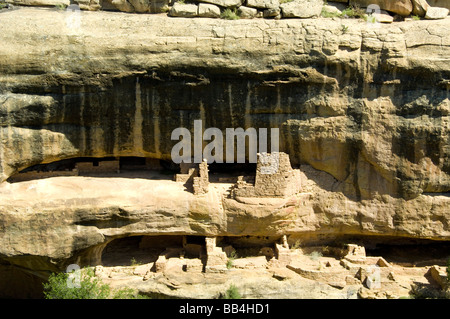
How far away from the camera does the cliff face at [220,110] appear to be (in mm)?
11383

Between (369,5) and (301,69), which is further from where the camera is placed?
(369,5)

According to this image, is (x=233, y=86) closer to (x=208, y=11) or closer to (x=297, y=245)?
(x=208, y=11)

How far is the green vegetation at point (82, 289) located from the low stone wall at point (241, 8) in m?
5.97

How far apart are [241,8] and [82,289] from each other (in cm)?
703

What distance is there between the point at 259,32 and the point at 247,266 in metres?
5.17

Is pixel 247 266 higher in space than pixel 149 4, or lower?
lower

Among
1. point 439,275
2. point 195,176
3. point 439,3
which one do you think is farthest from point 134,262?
point 439,3

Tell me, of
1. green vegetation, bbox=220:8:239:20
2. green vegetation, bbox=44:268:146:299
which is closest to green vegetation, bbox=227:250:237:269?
green vegetation, bbox=44:268:146:299

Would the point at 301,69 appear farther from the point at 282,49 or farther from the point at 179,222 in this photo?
the point at 179,222

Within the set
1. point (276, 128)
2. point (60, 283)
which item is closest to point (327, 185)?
point (276, 128)

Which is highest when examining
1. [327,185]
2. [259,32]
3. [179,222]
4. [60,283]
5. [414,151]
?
[259,32]

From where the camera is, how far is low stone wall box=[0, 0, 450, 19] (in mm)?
12117

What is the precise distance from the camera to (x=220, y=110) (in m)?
11.9

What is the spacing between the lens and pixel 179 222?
12.2 metres
